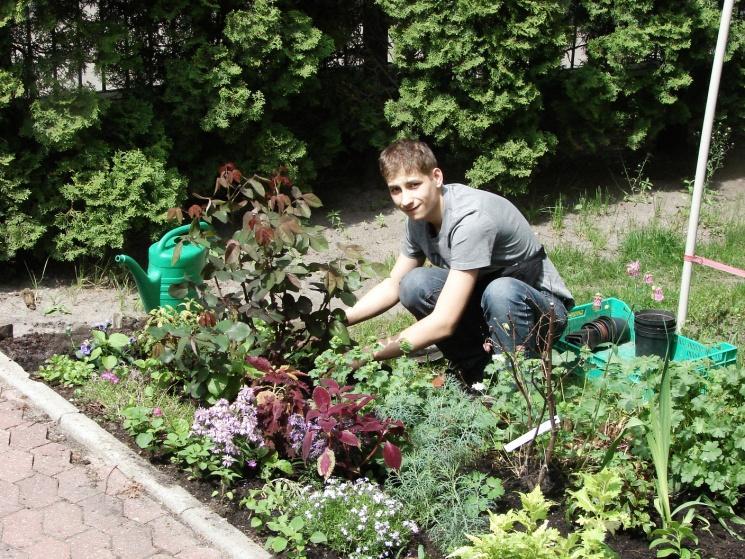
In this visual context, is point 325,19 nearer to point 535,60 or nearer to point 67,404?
point 535,60

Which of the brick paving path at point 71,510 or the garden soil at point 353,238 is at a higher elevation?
the garden soil at point 353,238

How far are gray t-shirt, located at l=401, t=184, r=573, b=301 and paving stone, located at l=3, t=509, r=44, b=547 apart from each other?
6.30 ft

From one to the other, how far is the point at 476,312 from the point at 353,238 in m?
2.45

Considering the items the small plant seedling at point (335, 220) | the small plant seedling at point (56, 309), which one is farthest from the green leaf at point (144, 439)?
the small plant seedling at point (335, 220)

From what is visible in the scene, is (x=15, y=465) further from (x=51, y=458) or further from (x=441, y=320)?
(x=441, y=320)

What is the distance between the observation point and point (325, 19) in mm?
6773

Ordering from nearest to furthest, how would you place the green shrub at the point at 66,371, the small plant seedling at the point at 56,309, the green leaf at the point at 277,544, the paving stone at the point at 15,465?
1. the green leaf at the point at 277,544
2. the paving stone at the point at 15,465
3. the green shrub at the point at 66,371
4. the small plant seedling at the point at 56,309

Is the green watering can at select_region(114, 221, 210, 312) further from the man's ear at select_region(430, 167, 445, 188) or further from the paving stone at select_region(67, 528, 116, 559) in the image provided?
the paving stone at select_region(67, 528, 116, 559)

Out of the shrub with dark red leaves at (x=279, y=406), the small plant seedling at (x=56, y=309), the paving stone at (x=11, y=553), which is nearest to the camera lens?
the paving stone at (x=11, y=553)

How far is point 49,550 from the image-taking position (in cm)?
315

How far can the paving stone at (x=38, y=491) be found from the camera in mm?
3455

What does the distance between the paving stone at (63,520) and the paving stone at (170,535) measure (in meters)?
0.27

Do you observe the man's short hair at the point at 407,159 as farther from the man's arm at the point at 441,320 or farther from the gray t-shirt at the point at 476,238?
the man's arm at the point at 441,320

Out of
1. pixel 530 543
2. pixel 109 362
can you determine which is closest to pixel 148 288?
pixel 109 362
